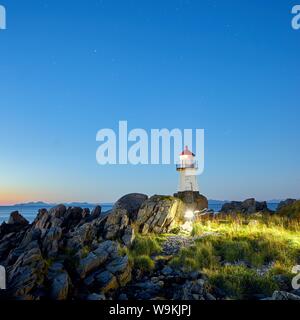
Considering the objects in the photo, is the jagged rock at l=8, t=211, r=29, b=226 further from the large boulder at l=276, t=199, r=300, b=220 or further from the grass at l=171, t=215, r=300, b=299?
the large boulder at l=276, t=199, r=300, b=220

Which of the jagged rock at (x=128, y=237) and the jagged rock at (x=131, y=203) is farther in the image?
the jagged rock at (x=131, y=203)

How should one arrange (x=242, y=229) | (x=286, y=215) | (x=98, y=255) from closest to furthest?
(x=98, y=255) → (x=242, y=229) → (x=286, y=215)

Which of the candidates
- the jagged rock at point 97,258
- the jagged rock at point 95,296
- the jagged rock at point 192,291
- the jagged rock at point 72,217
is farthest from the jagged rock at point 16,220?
the jagged rock at point 192,291

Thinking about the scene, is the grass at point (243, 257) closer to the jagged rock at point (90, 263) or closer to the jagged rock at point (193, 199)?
the jagged rock at point (90, 263)

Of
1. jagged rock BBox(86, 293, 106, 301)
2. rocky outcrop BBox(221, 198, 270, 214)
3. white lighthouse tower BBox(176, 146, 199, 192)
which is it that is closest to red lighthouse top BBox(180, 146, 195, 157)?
white lighthouse tower BBox(176, 146, 199, 192)

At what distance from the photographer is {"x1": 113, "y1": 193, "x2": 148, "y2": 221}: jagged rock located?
752 inches

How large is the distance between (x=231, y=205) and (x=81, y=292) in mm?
25222

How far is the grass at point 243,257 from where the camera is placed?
9.53 metres

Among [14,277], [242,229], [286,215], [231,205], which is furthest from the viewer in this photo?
[231,205]

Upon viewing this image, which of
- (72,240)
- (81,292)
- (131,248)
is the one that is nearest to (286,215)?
(131,248)

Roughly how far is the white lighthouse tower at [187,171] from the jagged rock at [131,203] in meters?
10.6

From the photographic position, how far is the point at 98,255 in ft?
36.8
